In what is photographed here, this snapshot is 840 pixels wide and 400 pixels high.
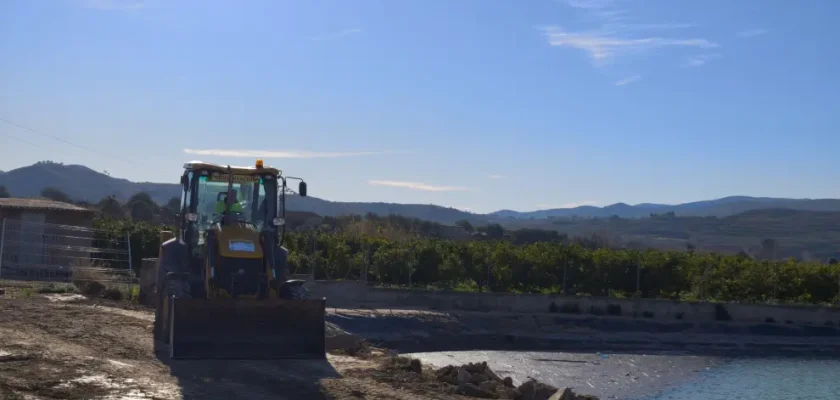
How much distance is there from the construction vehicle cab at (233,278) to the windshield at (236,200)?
0.01 m

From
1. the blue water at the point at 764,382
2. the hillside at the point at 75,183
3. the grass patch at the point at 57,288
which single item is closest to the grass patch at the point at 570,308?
the blue water at the point at 764,382

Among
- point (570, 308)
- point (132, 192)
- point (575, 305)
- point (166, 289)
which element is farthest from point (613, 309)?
point (132, 192)

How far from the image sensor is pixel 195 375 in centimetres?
1088

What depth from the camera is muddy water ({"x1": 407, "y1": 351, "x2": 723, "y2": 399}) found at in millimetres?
18047

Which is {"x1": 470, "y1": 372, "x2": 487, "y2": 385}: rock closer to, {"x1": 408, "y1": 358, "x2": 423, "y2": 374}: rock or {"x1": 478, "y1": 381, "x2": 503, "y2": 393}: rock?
{"x1": 478, "y1": 381, "x2": 503, "y2": 393}: rock

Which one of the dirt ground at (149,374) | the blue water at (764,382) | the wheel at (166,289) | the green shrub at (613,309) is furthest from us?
the green shrub at (613,309)

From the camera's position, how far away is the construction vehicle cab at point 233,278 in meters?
11.5

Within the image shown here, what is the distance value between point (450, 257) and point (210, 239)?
56.5 feet

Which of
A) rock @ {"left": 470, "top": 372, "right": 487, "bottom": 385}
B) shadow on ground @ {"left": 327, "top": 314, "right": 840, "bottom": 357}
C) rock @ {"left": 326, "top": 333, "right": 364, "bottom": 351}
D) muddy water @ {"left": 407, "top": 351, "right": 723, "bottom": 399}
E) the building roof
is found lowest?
muddy water @ {"left": 407, "top": 351, "right": 723, "bottom": 399}

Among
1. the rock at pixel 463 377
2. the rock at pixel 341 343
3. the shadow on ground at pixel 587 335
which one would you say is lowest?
the shadow on ground at pixel 587 335

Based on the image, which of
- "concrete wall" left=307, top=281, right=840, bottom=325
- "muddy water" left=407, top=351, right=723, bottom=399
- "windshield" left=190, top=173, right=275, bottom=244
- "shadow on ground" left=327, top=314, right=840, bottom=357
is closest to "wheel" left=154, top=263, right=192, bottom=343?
"windshield" left=190, top=173, right=275, bottom=244

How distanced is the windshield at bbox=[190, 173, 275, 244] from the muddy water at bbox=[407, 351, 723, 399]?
629cm

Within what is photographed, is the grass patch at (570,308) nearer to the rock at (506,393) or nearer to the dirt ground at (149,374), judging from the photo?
the dirt ground at (149,374)

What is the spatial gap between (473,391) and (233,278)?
3425mm
